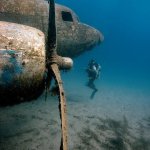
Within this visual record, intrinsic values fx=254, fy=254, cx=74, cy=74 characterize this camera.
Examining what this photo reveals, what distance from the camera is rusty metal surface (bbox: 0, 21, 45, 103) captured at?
4.75 m

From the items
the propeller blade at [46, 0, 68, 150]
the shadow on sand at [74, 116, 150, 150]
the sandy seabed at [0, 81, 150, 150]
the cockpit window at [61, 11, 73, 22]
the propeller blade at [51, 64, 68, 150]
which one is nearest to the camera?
Result: the propeller blade at [51, 64, 68, 150]

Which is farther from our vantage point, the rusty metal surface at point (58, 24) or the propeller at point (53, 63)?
the rusty metal surface at point (58, 24)

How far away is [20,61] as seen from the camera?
16.1 feet

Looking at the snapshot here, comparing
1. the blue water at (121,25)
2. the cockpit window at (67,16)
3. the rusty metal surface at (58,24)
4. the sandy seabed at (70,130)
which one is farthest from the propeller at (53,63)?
the blue water at (121,25)

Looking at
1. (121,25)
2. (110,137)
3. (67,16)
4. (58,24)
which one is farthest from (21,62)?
(121,25)

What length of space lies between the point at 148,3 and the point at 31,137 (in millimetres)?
180301

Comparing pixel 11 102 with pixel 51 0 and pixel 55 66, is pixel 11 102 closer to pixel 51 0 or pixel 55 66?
pixel 55 66

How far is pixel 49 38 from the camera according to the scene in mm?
6293

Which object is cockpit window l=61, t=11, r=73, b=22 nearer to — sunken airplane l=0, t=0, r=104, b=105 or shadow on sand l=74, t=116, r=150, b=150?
sunken airplane l=0, t=0, r=104, b=105

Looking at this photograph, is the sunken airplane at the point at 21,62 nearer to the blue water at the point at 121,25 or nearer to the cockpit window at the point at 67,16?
the cockpit window at the point at 67,16

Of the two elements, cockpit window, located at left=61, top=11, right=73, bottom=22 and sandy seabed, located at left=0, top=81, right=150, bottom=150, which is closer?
sandy seabed, located at left=0, top=81, right=150, bottom=150

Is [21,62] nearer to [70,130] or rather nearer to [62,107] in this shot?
[62,107]

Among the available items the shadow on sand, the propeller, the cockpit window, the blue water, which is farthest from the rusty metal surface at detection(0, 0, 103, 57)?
the blue water

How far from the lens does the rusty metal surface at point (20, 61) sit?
475 cm
